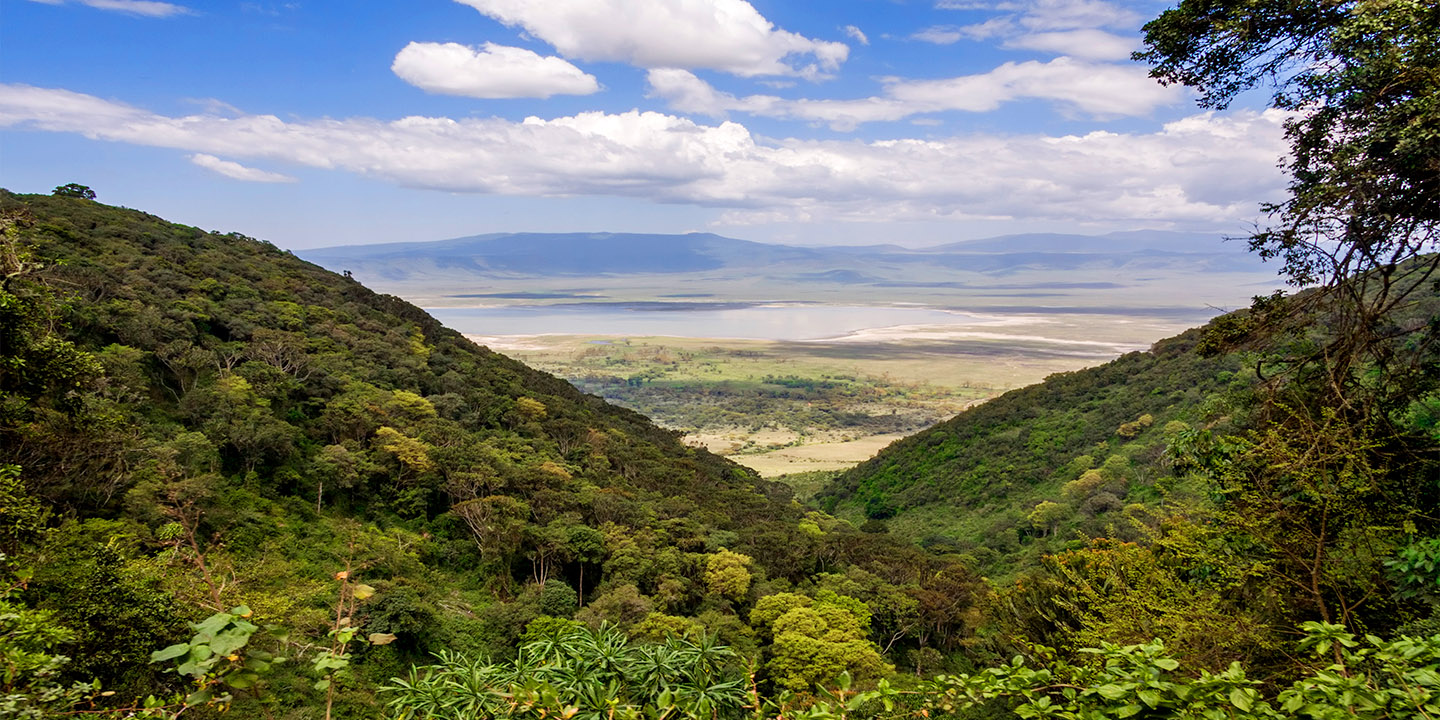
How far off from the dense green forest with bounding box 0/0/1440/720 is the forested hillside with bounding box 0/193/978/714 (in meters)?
0.11

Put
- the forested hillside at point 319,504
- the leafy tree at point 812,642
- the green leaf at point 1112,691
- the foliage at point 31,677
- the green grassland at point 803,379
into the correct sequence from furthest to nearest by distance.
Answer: the green grassland at point 803,379, the leafy tree at point 812,642, the forested hillside at point 319,504, the foliage at point 31,677, the green leaf at point 1112,691

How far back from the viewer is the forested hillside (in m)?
9.76

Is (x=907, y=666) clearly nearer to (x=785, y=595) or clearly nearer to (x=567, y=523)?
(x=785, y=595)

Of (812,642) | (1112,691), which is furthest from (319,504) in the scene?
(1112,691)

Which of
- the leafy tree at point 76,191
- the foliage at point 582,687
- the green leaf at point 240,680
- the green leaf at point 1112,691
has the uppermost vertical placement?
the leafy tree at point 76,191

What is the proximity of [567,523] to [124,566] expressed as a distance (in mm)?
11517

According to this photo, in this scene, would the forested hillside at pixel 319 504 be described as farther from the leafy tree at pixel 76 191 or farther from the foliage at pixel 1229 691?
the leafy tree at pixel 76 191

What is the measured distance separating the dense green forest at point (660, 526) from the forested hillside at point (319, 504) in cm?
11

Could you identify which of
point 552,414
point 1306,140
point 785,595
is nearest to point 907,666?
point 785,595

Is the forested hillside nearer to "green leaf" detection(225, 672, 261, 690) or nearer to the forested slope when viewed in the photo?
"green leaf" detection(225, 672, 261, 690)

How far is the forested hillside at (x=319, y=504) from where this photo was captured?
9758 mm

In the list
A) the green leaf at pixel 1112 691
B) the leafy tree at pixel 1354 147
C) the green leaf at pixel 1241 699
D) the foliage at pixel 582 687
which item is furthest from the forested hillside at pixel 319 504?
the leafy tree at pixel 1354 147

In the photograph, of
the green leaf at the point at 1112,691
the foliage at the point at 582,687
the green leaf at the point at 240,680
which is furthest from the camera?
the foliage at the point at 582,687

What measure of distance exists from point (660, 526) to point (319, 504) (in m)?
10.1
